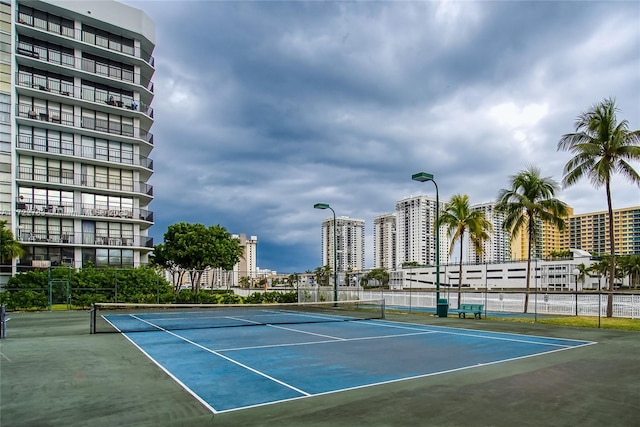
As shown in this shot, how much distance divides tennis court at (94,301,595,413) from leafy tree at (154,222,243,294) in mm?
24270

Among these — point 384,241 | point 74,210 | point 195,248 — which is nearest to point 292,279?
point 195,248

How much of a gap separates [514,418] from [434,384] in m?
2.17

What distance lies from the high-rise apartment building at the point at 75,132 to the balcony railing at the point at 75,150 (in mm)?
89

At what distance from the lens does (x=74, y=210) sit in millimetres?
42188

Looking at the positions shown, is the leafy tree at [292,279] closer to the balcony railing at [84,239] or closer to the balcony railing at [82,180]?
the balcony railing at [84,239]

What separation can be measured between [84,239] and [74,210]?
3.01 metres

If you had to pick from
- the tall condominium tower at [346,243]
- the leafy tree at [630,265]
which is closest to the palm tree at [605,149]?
the tall condominium tower at [346,243]

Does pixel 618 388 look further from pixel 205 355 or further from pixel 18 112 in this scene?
pixel 18 112

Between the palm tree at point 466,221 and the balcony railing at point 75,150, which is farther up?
the balcony railing at point 75,150

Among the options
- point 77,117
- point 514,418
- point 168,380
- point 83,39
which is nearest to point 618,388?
point 514,418

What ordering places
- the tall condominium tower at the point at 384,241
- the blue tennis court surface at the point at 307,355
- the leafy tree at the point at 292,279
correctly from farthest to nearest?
the tall condominium tower at the point at 384,241
the leafy tree at the point at 292,279
the blue tennis court surface at the point at 307,355

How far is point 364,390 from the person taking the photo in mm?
7879

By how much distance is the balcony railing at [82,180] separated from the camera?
1590 inches

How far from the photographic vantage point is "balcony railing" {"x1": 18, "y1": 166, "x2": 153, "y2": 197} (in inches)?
1590
